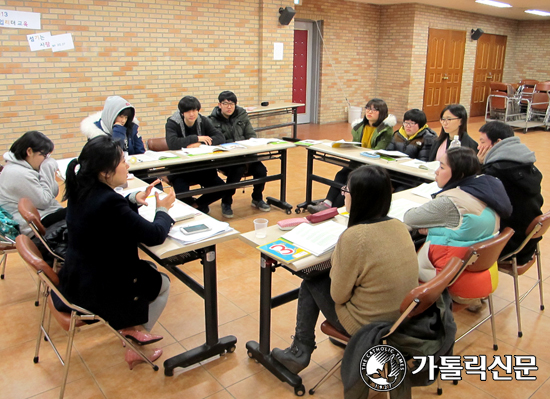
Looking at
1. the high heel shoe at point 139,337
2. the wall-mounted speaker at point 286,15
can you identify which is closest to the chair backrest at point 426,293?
the high heel shoe at point 139,337

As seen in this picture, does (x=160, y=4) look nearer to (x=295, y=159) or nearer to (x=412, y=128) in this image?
(x=295, y=159)

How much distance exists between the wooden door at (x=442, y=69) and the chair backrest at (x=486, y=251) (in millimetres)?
9617

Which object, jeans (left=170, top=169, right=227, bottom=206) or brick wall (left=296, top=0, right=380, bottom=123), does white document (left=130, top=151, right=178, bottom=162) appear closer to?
jeans (left=170, top=169, right=227, bottom=206)

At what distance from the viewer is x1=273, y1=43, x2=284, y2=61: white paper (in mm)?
7816

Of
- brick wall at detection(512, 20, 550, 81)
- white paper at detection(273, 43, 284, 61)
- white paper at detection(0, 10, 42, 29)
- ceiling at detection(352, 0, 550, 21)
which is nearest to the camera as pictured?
white paper at detection(0, 10, 42, 29)

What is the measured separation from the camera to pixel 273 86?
798 cm

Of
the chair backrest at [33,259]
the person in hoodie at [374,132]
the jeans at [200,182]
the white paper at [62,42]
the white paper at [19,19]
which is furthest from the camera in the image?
the white paper at [62,42]

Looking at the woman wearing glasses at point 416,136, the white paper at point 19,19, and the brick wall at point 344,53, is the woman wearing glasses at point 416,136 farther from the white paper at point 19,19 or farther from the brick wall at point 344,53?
the brick wall at point 344,53

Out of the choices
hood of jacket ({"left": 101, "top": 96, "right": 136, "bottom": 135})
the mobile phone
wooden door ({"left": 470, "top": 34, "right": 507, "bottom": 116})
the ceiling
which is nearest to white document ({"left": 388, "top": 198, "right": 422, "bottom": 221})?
the mobile phone

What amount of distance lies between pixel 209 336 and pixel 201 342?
22cm

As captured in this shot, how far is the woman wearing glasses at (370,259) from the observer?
1717 mm

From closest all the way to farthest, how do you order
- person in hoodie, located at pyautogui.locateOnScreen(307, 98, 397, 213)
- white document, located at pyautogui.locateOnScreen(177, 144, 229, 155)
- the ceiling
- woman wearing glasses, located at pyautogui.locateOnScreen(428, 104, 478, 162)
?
woman wearing glasses, located at pyautogui.locateOnScreen(428, 104, 478, 162) < white document, located at pyautogui.locateOnScreen(177, 144, 229, 155) < person in hoodie, located at pyautogui.locateOnScreen(307, 98, 397, 213) < the ceiling

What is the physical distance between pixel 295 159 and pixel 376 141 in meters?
2.70

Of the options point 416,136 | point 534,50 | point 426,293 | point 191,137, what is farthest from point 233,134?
point 534,50
